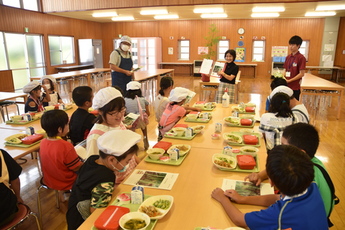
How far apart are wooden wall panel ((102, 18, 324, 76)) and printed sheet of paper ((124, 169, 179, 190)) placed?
12.3m

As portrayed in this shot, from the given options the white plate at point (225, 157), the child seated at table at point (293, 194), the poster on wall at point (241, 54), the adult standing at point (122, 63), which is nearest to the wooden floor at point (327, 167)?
the adult standing at point (122, 63)

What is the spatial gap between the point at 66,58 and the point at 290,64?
35.1ft

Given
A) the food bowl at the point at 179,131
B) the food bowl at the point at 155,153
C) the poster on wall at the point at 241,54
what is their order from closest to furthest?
1. the food bowl at the point at 155,153
2. the food bowl at the point at 179,131
3. the poster on wall at the point at 241,54

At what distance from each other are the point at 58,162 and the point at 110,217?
1056 mm

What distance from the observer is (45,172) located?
2184mm

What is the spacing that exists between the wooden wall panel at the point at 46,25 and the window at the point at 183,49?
15.2 ft

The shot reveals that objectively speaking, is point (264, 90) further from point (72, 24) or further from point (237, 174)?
point (72, 24)

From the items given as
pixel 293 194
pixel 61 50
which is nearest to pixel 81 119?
pixel 293 194

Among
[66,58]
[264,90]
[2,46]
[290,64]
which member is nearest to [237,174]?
[290,64]

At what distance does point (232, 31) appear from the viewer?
12898 mm

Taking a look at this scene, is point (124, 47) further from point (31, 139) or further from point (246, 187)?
point (246, 187)

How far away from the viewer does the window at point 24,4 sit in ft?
30.1

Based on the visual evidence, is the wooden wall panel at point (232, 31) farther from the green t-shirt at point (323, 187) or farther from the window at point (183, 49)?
the green t-shirt at point (323, 187)

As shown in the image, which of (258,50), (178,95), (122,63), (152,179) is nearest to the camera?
(152,179)
